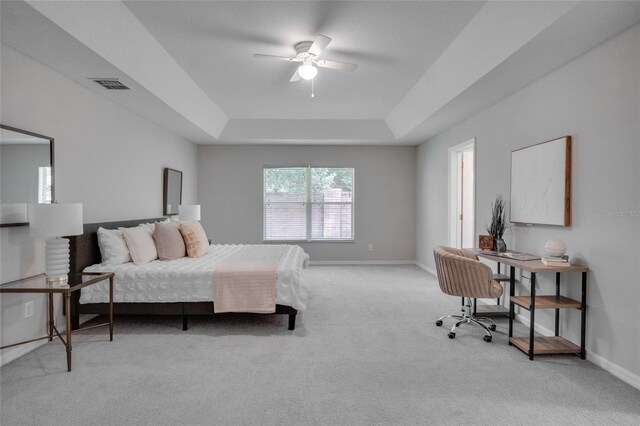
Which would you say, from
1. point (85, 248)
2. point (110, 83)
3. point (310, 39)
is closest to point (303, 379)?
point (85, 248)

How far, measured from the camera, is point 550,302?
289 centimetres

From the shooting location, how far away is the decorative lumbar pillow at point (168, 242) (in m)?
4.07

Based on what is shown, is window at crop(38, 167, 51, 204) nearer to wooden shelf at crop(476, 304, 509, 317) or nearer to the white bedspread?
the white bedspread

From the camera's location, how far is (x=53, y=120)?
3219 mm

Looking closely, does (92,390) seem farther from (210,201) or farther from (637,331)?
(210,201)

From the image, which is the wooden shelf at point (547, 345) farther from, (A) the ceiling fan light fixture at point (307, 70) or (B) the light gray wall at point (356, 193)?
(B) the light gray wall at point (356, 193)

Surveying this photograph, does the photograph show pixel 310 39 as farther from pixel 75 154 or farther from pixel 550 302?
pixel 550 302

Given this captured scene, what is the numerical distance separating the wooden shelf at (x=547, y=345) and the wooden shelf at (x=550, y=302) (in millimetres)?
323

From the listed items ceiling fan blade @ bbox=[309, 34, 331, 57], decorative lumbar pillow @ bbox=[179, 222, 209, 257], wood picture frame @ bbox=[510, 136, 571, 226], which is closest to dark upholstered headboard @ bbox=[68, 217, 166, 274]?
decorative lumbar pillow @ bbox=[179, 222, 209, 257]

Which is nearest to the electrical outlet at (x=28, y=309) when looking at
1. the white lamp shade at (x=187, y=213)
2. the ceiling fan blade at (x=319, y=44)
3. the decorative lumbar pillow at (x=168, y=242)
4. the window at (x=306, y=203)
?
the decorative lumbar pillow at (x=168, y=242)

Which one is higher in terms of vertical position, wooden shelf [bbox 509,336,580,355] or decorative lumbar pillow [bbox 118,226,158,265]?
decorative lumbar pillow [bbox 118,226,158,265]

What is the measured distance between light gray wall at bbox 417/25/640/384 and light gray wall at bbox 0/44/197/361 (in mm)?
4524

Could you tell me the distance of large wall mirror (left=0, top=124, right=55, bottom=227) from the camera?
2689mm

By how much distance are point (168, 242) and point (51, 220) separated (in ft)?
4.94
